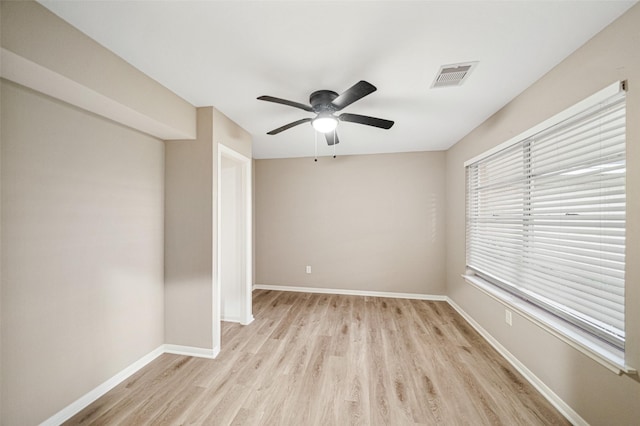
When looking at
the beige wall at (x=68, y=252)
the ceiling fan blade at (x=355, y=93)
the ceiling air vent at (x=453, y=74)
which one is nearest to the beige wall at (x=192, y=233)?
the beige wall at (x=68, y=252)

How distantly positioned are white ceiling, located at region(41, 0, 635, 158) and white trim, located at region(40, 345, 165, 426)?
246 cm

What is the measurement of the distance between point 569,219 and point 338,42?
6.58ft

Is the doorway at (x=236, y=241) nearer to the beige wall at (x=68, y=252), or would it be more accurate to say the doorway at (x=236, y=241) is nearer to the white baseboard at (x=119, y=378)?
the white baseboard at (x=119, y=378)

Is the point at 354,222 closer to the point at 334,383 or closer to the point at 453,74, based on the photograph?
the point at 334,383

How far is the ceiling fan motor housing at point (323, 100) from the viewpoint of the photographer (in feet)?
6.35

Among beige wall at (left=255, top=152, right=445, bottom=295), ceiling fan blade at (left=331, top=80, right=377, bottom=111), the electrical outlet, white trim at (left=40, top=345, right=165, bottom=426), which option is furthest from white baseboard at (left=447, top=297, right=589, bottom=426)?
white trim at (left=40, top=345, right=165, bottom=426)

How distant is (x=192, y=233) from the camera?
2.40m

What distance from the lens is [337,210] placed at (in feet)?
14.1

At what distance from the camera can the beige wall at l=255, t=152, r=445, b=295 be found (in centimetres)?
404

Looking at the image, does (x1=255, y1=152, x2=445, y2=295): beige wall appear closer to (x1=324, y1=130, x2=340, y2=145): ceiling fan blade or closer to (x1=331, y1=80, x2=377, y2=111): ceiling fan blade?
(x1=324, y1=130, x2=340, y2=145): ceiling fan blade

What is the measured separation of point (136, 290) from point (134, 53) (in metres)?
1.93

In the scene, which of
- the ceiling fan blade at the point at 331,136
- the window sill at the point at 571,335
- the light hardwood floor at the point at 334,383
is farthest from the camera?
the ceiling fan blade at the point at 331,136

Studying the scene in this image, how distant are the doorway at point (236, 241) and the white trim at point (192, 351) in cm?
66

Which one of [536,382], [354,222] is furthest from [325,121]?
[536,382]
